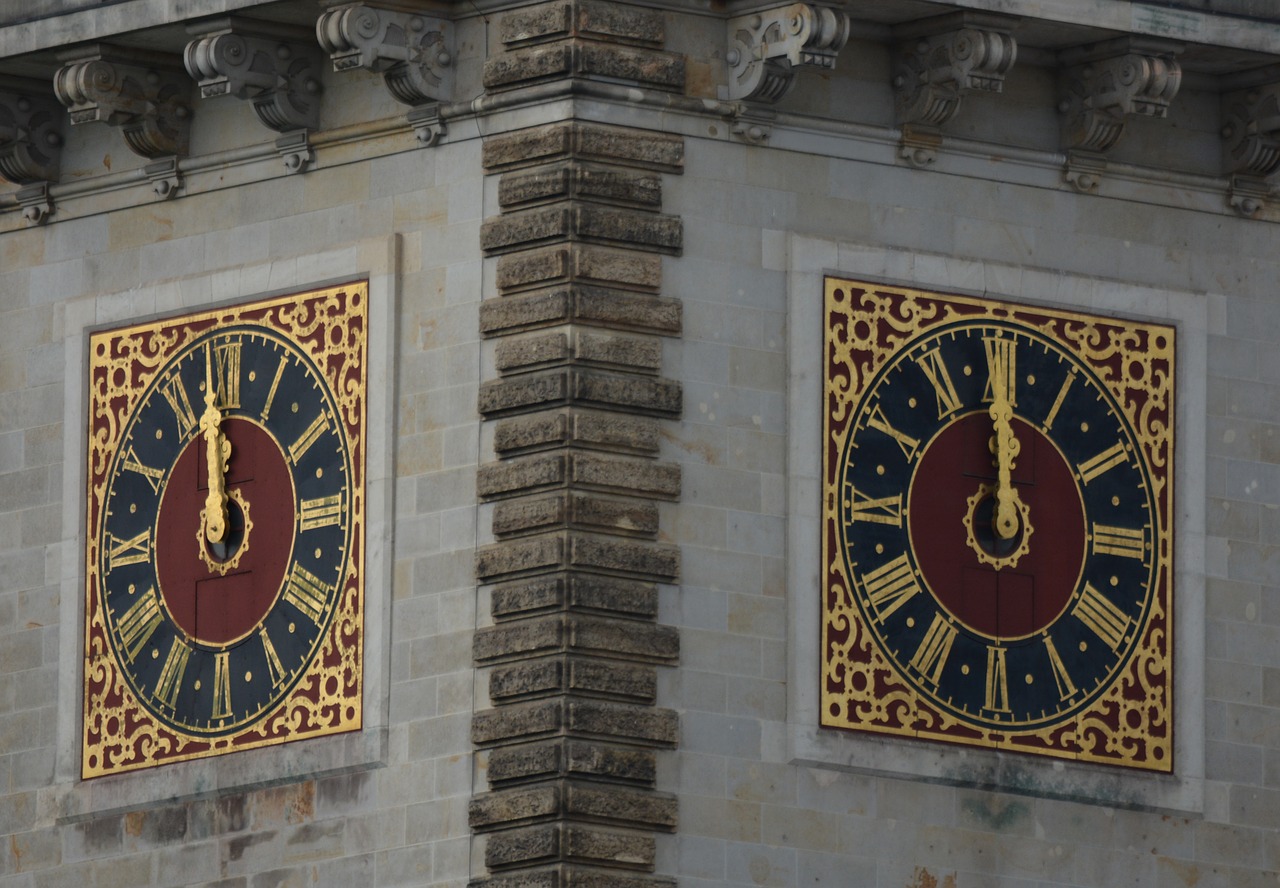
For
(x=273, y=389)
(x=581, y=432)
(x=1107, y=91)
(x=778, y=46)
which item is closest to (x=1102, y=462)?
(x=1107, y=91)

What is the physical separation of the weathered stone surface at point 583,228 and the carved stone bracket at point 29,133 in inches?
158

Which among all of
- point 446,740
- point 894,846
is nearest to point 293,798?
point 446,740

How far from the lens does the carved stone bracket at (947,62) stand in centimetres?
3694

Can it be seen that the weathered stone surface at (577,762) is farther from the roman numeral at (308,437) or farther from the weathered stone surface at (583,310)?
the roman numeral at (308,437)

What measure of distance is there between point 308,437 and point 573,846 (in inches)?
143

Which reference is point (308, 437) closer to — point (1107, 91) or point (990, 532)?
point (990, 532)

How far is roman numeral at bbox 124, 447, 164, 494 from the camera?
37844 millimetres

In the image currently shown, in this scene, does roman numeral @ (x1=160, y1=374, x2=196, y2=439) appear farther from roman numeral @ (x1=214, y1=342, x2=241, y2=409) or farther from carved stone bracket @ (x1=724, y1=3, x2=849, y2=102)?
carved stone bracket @ (x1=724, y1=3, x2=849, y2=102)

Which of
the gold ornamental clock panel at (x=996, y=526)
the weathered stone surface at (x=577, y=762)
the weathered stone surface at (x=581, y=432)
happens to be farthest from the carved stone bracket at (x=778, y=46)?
the weathered stone surface at (x=577, y=762)

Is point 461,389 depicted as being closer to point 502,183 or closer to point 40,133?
point 502,183

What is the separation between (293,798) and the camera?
36656mm

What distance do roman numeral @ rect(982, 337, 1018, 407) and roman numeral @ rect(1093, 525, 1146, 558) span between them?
100cm

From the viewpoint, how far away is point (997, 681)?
36.8 m

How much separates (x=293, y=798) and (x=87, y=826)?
5.88ft
